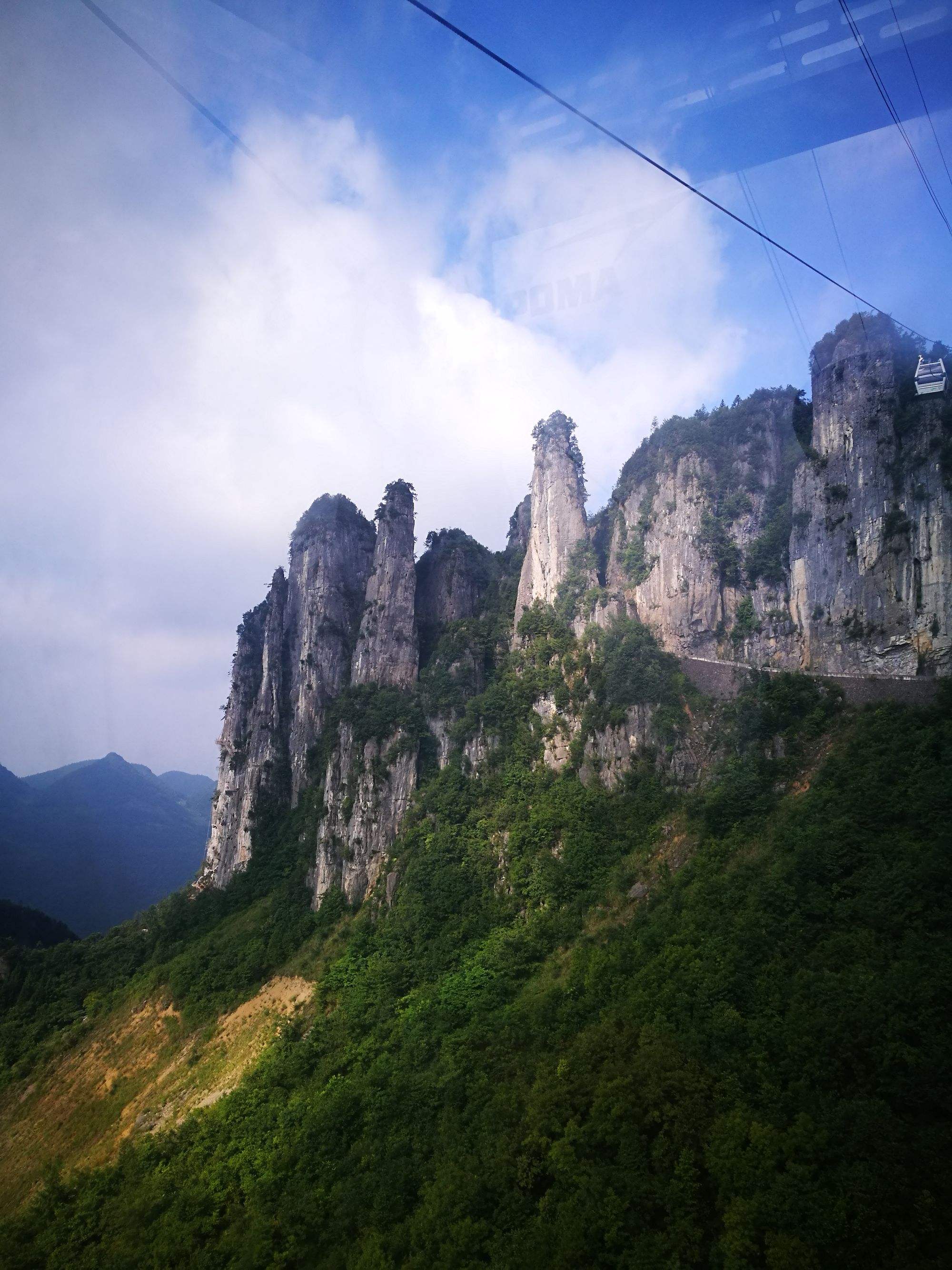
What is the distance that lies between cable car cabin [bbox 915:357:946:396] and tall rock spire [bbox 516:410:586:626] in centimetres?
1548

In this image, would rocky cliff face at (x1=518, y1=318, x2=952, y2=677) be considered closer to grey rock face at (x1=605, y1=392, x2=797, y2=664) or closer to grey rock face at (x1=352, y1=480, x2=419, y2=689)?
grey rock face at (x1=605, y1=392, x2=797, y2=664)

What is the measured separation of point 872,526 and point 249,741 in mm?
34453

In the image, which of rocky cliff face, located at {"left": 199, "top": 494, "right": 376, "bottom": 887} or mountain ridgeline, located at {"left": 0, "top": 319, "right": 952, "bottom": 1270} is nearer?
mountain ridgeline, located at {"left": 0, "top": 319, "right": 952, "bottom": 1270}

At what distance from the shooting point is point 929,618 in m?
20.3

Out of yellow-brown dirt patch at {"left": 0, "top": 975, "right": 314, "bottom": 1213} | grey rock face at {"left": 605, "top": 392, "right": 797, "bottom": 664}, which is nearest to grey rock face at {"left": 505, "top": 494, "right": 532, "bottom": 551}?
grey rock face at {"left": 605, "top": 392, "right": 797, "bottom": 664}

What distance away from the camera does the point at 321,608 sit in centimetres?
3759

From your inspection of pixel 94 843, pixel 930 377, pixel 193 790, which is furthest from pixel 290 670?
pixel 193 790

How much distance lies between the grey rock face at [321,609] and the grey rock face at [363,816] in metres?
5.61

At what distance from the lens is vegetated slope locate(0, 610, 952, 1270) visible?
10.2 meters

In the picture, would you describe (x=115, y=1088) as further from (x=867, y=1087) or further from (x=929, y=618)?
(x=929, y=618)

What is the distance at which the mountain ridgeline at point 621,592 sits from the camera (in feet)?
72.6

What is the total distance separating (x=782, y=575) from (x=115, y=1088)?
3464cm

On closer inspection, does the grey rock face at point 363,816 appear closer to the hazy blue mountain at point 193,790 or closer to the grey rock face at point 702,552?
the grey rock face at point 702,552

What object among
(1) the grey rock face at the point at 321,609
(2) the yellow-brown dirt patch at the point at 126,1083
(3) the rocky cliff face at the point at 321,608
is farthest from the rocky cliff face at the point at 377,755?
(2) the yellow-brown dirt patch at the point at 126,1083
